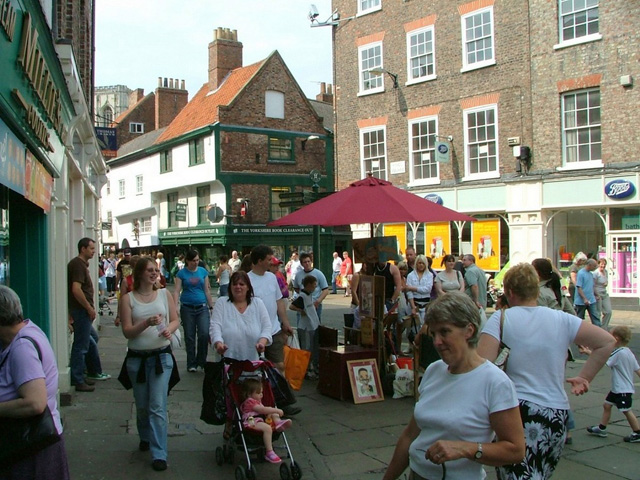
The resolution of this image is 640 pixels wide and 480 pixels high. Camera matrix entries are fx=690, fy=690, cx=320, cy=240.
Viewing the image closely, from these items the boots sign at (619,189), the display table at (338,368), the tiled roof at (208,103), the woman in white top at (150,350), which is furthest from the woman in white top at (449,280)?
the tiled roof at (208,103)

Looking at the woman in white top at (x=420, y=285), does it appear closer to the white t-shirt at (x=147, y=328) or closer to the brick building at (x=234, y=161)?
the white t-shirt at (x=147, y=328)

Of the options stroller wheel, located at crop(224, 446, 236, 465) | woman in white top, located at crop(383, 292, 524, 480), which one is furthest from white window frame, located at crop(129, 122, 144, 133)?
woman in white top, located at crop(383, 292, 524, 480)

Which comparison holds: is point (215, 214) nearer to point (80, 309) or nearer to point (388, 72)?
point (388, 72)

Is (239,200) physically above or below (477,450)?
above

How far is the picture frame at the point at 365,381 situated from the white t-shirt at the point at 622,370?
2.83 meters

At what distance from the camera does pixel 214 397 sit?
5996 millimetres

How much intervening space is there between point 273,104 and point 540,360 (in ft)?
118

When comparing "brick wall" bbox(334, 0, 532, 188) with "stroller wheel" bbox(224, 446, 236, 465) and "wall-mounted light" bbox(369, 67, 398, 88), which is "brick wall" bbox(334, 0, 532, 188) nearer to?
"wall-mounted light" bbox(369, 67, 398, 88)

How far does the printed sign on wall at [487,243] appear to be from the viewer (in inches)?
887

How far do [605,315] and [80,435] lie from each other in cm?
1030

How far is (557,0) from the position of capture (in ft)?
67.6

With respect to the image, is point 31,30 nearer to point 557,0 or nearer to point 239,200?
point 557,0

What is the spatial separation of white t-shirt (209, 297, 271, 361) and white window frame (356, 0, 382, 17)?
855 inches

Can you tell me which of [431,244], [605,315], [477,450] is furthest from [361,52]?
[477,450]
